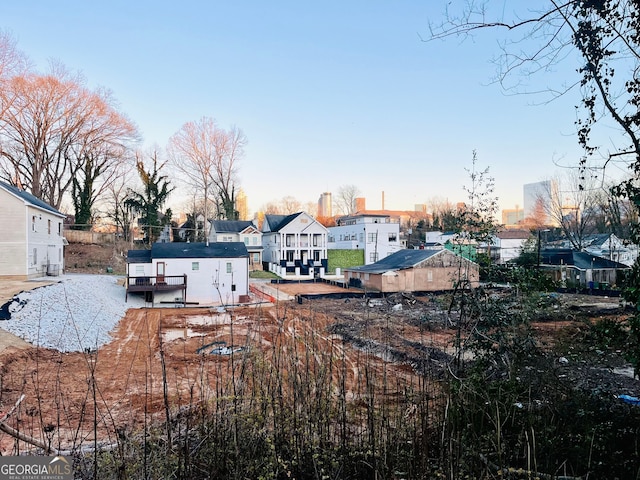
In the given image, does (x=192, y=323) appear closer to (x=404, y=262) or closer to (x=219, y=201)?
(x=404, y=262)

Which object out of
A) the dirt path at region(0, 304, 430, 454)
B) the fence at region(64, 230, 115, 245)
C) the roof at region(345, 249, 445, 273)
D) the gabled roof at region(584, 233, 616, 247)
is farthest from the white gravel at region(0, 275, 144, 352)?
the gabled roof at region(584, 233, 616, 247)

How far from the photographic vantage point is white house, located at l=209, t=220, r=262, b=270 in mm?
41125

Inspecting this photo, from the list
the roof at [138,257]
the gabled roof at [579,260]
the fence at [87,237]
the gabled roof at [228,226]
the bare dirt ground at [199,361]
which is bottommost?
the bare dirt ground at [199,361]

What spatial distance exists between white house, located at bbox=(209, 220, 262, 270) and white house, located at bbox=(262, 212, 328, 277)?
273 centimetres

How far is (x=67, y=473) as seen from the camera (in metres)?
2.91

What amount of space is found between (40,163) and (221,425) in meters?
35.1

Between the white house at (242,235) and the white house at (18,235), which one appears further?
the white house at (242,235)

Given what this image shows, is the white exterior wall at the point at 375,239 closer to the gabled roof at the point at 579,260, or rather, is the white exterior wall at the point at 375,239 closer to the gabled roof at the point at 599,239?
the gabled roof at the point at 579,260

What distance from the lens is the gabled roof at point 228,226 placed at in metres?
41.1

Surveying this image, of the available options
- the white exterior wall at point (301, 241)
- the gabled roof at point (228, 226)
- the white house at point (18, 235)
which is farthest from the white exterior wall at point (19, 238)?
the white exterior wall at point (301, 241)

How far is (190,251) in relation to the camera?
25.1 m

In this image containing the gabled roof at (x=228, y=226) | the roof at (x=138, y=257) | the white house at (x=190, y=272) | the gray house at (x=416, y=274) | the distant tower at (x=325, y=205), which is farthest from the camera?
the distant tower at (x=325, y=205)

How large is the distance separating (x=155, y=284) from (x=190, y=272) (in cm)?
239

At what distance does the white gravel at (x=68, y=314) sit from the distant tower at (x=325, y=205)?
62.7 m
